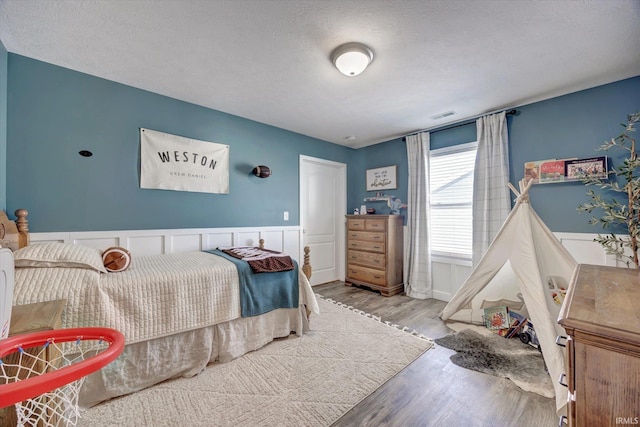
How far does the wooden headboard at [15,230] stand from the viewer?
173 centimetres

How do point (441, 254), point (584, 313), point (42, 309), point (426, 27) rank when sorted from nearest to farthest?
point (584, 313), point (42, 309), point (426, 27), point (441, 254)

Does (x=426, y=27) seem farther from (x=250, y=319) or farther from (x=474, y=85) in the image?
(x=250, y=319)

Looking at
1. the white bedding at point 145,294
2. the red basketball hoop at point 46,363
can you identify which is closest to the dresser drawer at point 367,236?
the white bedding at point 145,294

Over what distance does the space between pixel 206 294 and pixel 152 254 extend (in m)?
1.10

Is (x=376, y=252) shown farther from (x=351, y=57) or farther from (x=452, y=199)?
(x=351, y=57)

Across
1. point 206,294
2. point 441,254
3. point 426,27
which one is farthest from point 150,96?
point 441,254

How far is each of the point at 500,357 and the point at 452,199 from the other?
1.99m

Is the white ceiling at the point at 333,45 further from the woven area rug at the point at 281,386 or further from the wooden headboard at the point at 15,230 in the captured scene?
the woven area rug at the point at 281,386

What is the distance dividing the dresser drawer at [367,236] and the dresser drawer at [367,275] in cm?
47

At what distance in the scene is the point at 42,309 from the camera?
119cm

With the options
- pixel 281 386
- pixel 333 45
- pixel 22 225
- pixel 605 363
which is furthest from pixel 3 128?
pixel 605 363

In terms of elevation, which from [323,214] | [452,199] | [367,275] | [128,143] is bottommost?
[367,275]

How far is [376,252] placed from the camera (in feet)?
12.5

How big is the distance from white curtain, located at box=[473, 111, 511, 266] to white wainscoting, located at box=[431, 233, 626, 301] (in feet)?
1.17
